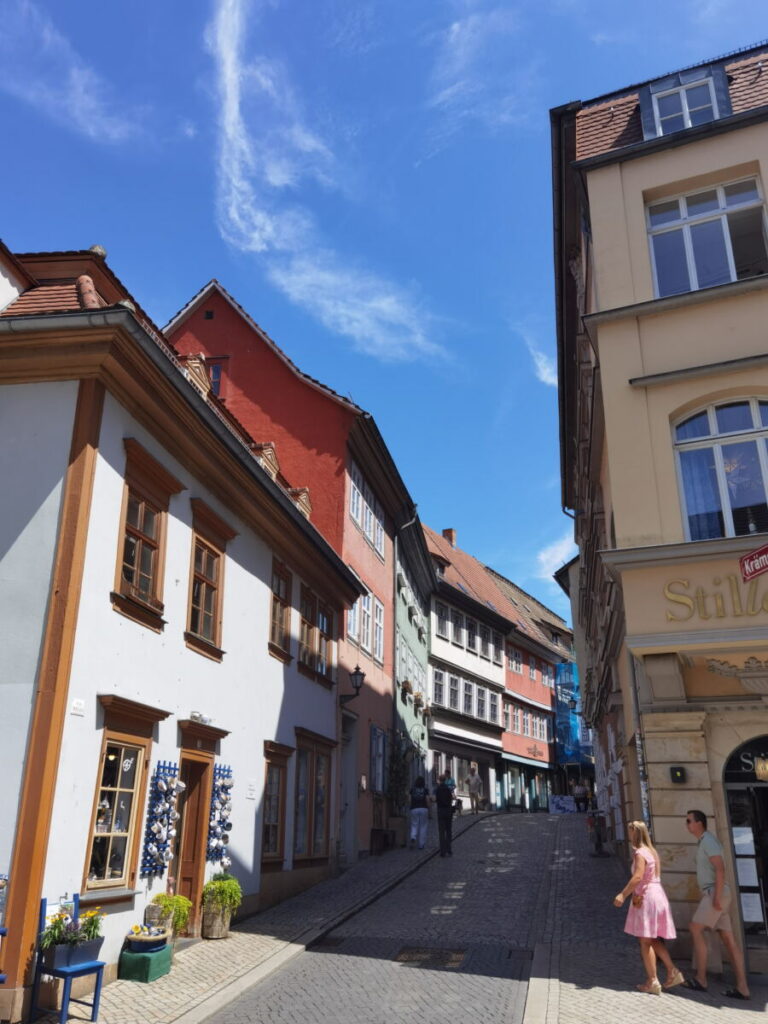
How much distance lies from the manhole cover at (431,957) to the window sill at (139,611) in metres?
4.93

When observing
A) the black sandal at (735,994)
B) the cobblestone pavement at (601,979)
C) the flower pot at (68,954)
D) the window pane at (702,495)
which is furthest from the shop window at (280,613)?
the black sandal at (735,994)

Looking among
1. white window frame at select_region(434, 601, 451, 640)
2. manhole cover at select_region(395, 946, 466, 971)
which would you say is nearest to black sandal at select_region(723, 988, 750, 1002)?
manhole cover at select_region(395, 946, 466, 971)

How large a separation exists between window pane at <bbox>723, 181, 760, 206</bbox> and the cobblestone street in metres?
9.49

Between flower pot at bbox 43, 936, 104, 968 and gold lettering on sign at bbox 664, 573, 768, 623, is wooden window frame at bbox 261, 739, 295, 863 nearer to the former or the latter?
flower pot at bbox 43, 936, 104, 968

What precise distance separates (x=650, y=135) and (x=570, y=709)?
1744 inches

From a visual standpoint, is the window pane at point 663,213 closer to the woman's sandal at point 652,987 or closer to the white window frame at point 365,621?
the woman's sandal at point 652,987

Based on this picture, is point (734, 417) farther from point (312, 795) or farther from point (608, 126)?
point (312, 795)

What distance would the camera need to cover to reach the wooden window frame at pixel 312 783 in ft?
52.1

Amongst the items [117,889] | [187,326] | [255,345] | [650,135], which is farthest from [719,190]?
[187,326]

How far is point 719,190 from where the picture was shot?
11859 mm

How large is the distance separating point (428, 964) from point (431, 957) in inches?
15.2

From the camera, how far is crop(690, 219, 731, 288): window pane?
37.3ft

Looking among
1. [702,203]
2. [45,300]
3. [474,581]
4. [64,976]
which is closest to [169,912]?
[64,976]

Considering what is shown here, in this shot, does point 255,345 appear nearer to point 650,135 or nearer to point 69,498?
point 650,135
